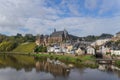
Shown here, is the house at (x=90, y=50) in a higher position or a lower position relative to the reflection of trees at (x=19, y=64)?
higher

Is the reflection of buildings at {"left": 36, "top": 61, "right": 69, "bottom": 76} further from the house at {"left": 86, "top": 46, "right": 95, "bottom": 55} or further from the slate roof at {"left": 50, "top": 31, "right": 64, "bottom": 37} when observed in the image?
the slate roof at {"left": 50, "top": 31, "right": 64, "bottom": 37}

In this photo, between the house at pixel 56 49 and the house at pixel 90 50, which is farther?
the house at pixel 56 49

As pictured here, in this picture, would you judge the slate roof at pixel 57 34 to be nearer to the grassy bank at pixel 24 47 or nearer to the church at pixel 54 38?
the church at pixel 54 38

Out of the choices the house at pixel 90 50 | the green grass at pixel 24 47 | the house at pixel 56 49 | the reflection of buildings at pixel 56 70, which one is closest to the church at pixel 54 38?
the green grass at pixel 24 47

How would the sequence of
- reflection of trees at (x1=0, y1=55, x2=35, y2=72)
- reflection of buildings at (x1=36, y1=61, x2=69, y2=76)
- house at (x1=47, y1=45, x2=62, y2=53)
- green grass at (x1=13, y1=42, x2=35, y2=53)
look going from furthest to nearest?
green grass at (x1=13, y1=42, x2=35, y2=53) → house at (x1=47, y1=45, x2=62, y2=53) → reflection of trees at (x1=0, y1=55, x2=35, y2=72) → reflection of buildings at (x1=36, y1=61, x2=69, y2=76)

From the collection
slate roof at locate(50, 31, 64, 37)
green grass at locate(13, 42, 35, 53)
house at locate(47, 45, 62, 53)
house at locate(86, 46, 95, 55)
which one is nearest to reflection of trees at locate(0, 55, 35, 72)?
house at locate(86, 46, 95, 55)

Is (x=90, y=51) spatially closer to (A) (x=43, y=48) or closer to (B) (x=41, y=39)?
(A) (x=43, y=48)

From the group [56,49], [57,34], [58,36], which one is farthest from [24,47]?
[56,49]

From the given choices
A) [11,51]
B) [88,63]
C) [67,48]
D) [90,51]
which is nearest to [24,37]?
[11,51]

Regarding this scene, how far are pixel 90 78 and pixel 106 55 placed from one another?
34.8 meters

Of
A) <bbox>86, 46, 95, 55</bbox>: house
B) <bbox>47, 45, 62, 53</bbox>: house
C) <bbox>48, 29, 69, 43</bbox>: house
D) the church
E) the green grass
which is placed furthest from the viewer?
the green grass

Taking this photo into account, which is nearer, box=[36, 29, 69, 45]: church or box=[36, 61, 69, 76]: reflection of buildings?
box=[36, 61, 69, 76]: reflection of buildings

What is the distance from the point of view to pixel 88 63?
57.1m

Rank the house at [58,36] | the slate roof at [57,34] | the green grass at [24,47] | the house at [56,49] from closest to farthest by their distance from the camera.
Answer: the house at [56,49] < the house at [58,36] < the slate roof at [57,34] < the green grass at [24,47]
